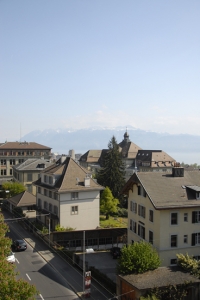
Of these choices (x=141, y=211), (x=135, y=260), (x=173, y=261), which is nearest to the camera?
(x=135, y=260)

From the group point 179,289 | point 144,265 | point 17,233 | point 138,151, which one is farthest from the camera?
point 138,151

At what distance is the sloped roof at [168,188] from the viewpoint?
36.9m

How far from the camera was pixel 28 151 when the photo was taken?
10162cm

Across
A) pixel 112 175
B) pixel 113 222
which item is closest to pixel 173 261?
pixel 113 222

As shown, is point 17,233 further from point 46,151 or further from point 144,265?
point 46,151

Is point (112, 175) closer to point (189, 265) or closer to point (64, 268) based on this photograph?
point (64, 268)

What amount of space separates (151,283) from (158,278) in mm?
1394

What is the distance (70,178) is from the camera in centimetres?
5238

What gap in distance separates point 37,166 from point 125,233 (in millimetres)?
36213

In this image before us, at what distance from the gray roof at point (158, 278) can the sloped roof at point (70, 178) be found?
71.1 feet

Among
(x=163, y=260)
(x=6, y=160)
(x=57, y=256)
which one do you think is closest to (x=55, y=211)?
(x=57, y=256)

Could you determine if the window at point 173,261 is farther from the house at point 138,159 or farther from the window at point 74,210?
the house at point 138,159

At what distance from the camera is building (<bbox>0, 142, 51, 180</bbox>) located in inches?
3861

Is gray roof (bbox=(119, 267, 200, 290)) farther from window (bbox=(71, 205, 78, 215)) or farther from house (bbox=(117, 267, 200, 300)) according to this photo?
window (bbox=(71, 205, 78, 215))
